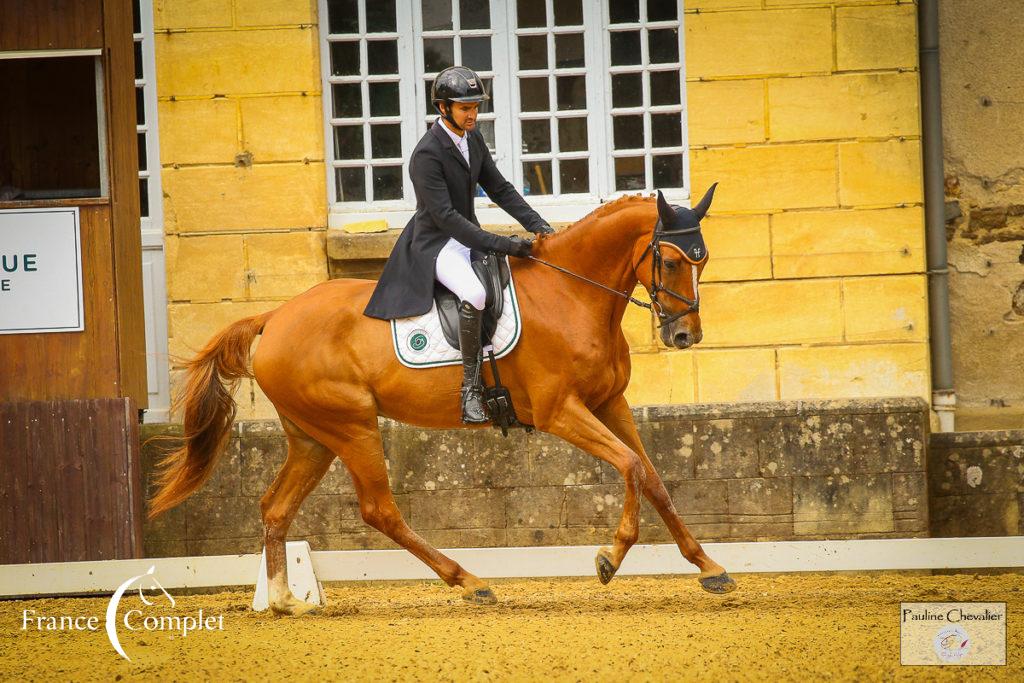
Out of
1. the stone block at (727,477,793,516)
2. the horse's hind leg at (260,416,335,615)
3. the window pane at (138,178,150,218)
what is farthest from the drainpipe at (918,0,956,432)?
the window pane at (138,178,150,218)

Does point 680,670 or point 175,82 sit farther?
point 175,82

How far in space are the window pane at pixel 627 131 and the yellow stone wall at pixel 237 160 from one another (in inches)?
94.2

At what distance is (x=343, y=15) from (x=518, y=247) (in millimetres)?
4164

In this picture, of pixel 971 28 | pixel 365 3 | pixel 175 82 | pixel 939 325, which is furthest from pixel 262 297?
pixel 971 28

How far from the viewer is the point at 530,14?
10641 millimetres

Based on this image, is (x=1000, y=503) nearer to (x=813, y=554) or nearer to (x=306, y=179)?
(x=813, y=554)

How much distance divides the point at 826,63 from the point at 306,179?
4209 millimetres

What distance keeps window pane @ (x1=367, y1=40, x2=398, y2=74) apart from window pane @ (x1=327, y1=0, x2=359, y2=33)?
20 centimetres

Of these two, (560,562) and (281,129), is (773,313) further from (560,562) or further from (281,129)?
(281,129)

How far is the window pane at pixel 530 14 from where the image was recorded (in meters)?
10.6

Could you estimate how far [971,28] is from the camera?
10688 millimetres

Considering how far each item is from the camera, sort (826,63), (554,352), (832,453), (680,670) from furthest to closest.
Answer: (826,63)
(832,453)
(554,352)
(680,670)

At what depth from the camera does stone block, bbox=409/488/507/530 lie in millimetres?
9555

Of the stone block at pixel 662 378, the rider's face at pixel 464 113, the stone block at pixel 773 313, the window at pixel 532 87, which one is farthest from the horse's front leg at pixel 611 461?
the window at pixel 532 87
